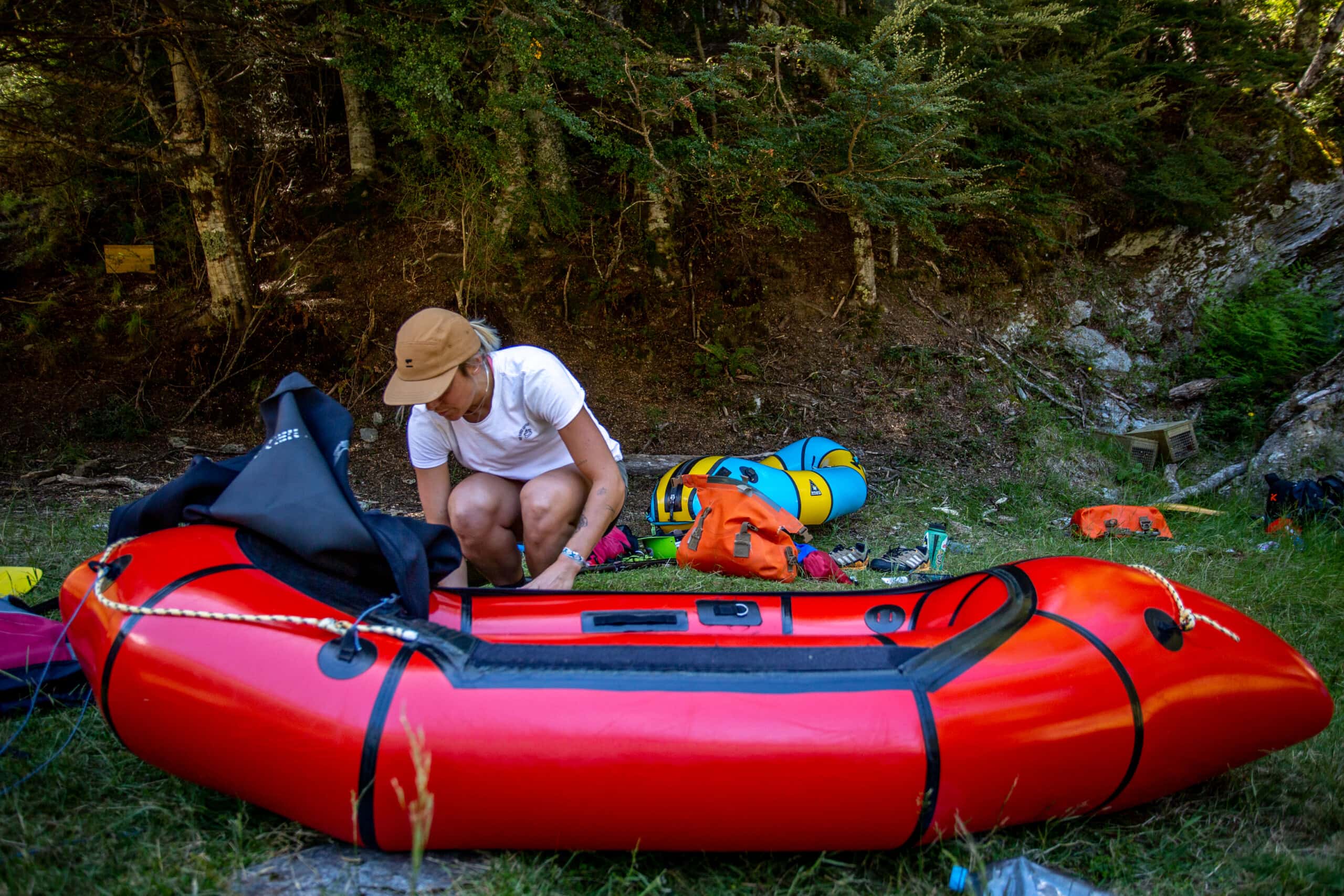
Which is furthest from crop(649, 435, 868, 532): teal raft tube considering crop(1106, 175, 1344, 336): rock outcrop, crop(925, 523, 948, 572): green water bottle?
crop(1106, 175, 1344, 336): rock outcrop

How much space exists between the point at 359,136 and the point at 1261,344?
846 cm

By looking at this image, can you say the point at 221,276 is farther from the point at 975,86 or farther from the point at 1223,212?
the point at 1223,212

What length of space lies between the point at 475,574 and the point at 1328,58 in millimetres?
9982

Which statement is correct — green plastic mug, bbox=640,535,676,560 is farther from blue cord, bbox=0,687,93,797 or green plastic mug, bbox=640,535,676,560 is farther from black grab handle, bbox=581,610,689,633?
blue cord, bbox=0,687,93,797

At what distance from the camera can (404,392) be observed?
7.44ft

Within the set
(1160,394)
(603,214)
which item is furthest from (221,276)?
(1160,394)

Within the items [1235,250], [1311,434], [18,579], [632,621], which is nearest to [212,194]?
[18,579]

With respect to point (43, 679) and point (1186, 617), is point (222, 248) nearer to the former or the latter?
point (43, 679)

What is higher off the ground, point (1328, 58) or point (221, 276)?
point (1328, 58)

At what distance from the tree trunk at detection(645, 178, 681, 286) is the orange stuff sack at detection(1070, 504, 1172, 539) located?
401cm

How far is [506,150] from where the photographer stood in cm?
562

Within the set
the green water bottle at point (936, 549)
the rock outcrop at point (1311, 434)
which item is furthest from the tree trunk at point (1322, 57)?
the green water bottle at point (936, 549)

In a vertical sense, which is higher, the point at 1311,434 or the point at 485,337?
the point at 485,337

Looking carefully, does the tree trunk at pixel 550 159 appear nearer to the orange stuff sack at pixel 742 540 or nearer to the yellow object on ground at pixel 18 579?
the orange stuff sack at pixel 742 540
